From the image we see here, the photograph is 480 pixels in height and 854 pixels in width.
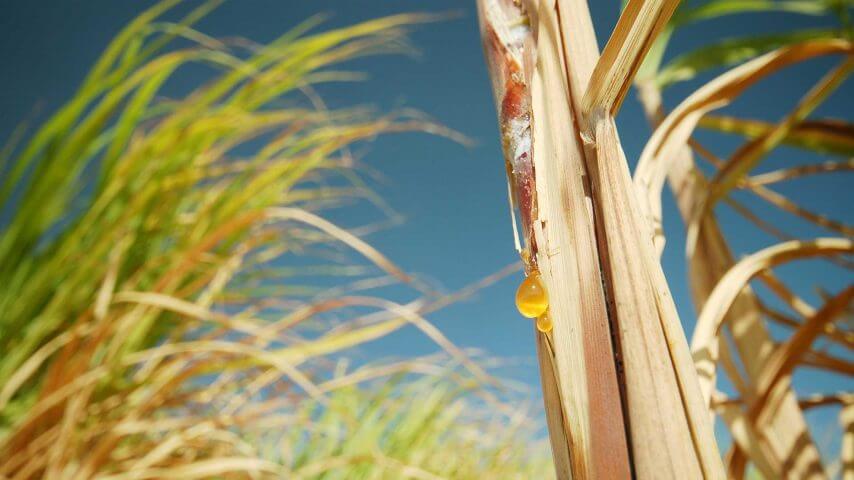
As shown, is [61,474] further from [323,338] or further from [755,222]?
[755,222]

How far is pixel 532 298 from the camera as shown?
11 centimetres

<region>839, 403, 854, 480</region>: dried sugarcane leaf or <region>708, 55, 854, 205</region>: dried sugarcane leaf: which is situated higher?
<region>708, 55, 854, 205</region>: dried sugarcane leaf

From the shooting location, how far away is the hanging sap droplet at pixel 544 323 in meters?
0.11

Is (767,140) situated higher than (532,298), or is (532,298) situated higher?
(767,140)

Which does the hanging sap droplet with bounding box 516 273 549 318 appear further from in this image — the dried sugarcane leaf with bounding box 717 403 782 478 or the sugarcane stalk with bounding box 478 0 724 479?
the dried sugarcane leaf with bounding box 717 403 782 478

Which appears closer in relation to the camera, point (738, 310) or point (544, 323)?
point (544, 323)

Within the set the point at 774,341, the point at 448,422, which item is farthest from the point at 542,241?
the point at 448,422

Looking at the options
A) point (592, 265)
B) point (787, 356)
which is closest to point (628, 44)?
point (592, 265)

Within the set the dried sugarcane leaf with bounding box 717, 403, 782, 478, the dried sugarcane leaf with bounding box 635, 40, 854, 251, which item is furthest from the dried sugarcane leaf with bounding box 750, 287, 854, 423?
the dried sugarcane leaf with bounding box 635, 40, 854, 251

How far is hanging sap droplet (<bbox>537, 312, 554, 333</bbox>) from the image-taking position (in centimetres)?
11

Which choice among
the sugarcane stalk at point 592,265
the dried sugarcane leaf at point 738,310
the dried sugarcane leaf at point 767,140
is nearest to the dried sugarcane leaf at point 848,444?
the dried sugarcane leaf at point 738,310

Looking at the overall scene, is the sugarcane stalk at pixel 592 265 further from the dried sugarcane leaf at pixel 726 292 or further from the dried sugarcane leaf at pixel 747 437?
the dried sugarcane leaf at pixel 747 437

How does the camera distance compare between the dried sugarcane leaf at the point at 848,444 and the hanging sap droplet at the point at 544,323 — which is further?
the dried sugarcane leaf at the point at 848,444

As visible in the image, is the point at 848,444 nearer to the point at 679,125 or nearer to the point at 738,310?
the point at 738,310
